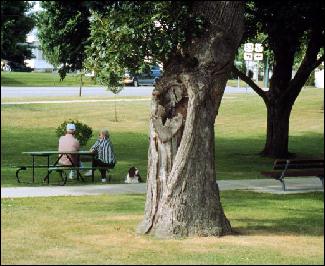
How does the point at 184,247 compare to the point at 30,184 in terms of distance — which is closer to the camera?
the point at 184,247

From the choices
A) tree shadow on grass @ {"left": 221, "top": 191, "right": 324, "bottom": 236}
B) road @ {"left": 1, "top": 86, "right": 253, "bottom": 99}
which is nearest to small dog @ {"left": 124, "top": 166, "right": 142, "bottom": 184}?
tree shadow on grass @ {"left": 221, "top": 191, "right": 324, "bottom": 236}

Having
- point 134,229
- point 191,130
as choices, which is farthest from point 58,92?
point 191,130

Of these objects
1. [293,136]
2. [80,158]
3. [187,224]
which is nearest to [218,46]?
[187,224]

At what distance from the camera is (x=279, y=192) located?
16.0m

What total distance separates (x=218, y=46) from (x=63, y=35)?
29.6ft

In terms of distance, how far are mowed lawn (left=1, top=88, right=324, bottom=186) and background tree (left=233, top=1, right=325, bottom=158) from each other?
104cm

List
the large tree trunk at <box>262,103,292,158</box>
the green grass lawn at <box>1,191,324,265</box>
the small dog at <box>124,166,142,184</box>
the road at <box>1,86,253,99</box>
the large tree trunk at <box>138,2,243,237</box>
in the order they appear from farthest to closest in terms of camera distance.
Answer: the road at <box>1,86,253,99</box>, the large tree trunk at <box>262,103,292,158</box>, the small dog at <box>124,166,142,184</box>, the large tree trunk at <box>138,2,243,237</box>, the green grass lawn at <box>1,191,324,265</box>

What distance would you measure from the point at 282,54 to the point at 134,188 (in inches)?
396

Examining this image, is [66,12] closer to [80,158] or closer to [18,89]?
[80,158]

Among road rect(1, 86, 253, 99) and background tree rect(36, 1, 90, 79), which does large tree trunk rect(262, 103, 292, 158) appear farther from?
road rect(1, 86, 253, 99)

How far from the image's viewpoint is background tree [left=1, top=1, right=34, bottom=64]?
1944cm

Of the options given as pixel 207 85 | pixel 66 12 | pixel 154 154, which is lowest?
pixel 154 154

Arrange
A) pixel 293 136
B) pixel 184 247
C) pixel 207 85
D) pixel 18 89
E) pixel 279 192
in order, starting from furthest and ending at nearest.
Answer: pixel 18 89 < pixel 293 136 < pixel 279 192 < pixel 207 85 < pixel 184 247

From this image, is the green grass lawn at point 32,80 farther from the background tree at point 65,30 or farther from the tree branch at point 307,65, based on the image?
the background tree at point 65,30
